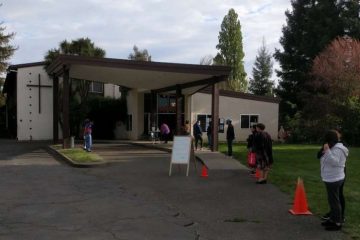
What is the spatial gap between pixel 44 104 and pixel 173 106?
11.2 metres

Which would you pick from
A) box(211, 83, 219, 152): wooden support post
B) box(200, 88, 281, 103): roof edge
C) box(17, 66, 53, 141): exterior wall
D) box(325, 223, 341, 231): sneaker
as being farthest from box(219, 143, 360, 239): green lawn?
box(17, 66, 53, 141): exterior wall

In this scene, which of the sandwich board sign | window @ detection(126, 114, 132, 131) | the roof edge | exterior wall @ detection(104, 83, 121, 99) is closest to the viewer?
the sandwich board sign

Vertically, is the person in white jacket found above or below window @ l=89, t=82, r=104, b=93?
below

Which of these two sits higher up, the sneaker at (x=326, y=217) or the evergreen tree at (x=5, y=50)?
the evergreen tree at (x=5, y=50)

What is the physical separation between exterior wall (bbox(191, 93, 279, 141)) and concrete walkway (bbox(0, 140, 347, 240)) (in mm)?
23445

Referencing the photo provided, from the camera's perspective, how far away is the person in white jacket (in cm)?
838

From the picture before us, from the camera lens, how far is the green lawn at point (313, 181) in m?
9.67

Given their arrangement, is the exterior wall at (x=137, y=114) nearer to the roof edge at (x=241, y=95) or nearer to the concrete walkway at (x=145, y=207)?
the roof edge at (x=241, y=95)

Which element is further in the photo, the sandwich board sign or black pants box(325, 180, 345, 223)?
the sandwich board sign

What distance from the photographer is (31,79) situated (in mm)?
43312

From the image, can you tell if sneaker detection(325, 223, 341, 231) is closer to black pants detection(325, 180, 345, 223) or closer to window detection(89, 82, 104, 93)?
black pants detection(325, 180, 345, 223)

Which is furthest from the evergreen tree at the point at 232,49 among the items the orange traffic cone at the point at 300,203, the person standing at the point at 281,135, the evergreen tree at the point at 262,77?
the orange traffic cone at the point at 300,203

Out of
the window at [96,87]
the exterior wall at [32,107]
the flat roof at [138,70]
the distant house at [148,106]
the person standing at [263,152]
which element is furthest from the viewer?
the window at [96,87]

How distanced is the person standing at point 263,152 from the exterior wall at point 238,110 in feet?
84.7
